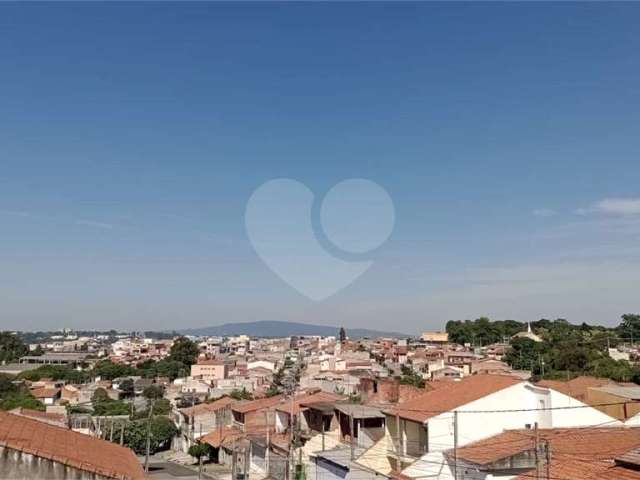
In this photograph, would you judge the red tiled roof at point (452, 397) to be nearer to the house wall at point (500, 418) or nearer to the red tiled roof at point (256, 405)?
the house wall at point (500, 418)

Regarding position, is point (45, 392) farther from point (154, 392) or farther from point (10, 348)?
point (10, 348)

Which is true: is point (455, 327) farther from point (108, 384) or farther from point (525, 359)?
point (108, 384)

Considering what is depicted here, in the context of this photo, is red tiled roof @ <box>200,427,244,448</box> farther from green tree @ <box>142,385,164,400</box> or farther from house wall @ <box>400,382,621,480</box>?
green tree @ <box>142,385,164,400</box>

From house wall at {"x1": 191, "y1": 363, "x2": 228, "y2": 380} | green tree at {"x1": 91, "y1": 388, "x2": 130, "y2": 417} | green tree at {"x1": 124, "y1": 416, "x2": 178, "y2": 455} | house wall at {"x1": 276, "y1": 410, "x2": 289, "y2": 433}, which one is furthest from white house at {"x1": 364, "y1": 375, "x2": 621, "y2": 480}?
house wall at {"x1": 191, "y1": 363, "x2": 228, "y2": 380}

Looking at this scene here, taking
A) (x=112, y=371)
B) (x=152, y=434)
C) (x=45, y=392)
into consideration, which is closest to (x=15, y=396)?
(x=45, y=392)

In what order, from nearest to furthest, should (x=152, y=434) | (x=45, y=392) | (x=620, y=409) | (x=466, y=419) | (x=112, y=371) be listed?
(x=466, y=419) < (x=620, y=409) < (x=152, y=434) < (x=45, y=392) < (x=112, y=371)
